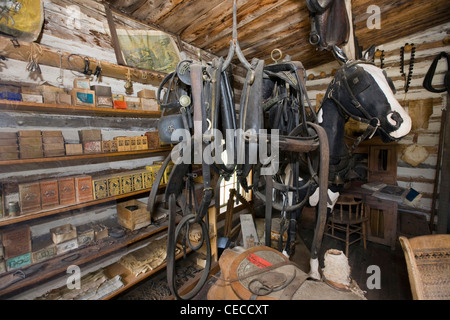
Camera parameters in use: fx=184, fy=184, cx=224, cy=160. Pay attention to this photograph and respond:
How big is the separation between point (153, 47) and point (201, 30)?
688 mm

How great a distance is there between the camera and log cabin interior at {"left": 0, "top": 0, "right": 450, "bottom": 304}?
1116 mm

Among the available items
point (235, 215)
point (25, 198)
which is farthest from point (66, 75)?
point (235, 215)

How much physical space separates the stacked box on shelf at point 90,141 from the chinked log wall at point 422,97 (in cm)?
468

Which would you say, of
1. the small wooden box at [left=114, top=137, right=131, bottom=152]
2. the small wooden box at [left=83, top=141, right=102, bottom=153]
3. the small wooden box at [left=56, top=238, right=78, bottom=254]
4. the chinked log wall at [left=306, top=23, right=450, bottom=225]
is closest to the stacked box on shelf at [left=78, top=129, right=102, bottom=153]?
the small wooden box at [left=83, top=141, right=102, bottom=153]

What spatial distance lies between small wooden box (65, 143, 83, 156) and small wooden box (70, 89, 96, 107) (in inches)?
14.2

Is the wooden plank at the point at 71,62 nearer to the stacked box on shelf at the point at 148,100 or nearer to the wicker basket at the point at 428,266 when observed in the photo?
the stacked box on shelf at the point at 148,100

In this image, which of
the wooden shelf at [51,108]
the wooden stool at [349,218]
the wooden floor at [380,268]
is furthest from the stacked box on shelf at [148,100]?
the wooden stool at [349,218]

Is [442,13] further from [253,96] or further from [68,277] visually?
[68,277]

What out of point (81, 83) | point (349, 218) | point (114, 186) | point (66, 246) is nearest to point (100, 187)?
point (114, 186)

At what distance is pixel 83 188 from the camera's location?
1713 millimetres

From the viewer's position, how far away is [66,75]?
5.80 feet

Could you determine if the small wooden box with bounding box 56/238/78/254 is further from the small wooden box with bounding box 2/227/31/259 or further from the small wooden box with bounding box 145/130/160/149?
the small wooden box with bounding box 145/130/160/149

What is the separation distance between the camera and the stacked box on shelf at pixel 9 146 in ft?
4.40

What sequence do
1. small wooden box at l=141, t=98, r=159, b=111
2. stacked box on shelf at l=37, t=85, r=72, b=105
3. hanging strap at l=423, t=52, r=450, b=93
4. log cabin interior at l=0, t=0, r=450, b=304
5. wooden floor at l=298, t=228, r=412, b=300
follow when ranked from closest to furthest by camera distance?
1. log cabin interior at l=0, t=0, r=450, b=304
2. stacked box on shelf at l=37, t=85, r=72, b=105
3. small wooden box at l=141, t=98, r=159, b=111
4. wooden floor at l=298, t=228, r=412, b=300
5. hanging strap at l=423, t=52, r=450, b=93
